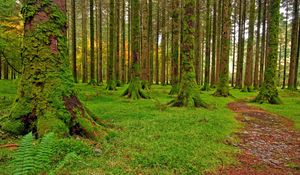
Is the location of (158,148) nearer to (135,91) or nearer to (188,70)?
(188,70)

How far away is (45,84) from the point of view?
4840 mm

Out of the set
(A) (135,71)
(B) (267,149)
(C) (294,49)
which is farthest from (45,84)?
(C) (294,49)

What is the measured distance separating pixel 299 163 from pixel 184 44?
25.1 feet

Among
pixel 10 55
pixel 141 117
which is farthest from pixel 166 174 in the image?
pixel 10 55

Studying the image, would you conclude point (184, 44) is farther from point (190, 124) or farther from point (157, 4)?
point (157, 4)

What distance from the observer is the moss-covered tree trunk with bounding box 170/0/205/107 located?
10.8m

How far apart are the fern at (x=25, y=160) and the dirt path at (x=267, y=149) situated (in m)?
2.96

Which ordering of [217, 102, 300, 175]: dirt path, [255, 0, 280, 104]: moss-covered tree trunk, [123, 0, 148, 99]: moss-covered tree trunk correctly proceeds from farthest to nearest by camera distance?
[255, 0, 280, 104]: moss-covered tree trunk < [123, 0, 148, 99]: moss-covered tree trunk < [217, 102, 300, 175]: dirt path

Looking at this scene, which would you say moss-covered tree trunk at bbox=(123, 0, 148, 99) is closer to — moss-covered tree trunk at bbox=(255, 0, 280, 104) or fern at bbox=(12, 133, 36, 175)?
moss-covered tree trunk at bbox=(255, 0, 280, 104)

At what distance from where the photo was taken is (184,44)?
11.5 m

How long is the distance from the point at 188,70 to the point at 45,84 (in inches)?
293

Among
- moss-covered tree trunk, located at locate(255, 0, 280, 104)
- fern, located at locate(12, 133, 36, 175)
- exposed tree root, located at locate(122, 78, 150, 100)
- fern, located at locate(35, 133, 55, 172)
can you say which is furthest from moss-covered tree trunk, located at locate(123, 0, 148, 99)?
fern, located at locate(12, 133, 36, 175)

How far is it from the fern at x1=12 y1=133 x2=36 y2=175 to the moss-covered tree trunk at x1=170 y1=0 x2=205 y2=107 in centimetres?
849

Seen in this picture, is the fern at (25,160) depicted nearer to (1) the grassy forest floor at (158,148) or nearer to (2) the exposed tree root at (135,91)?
(1) the grassy forest floor at (158,148)
